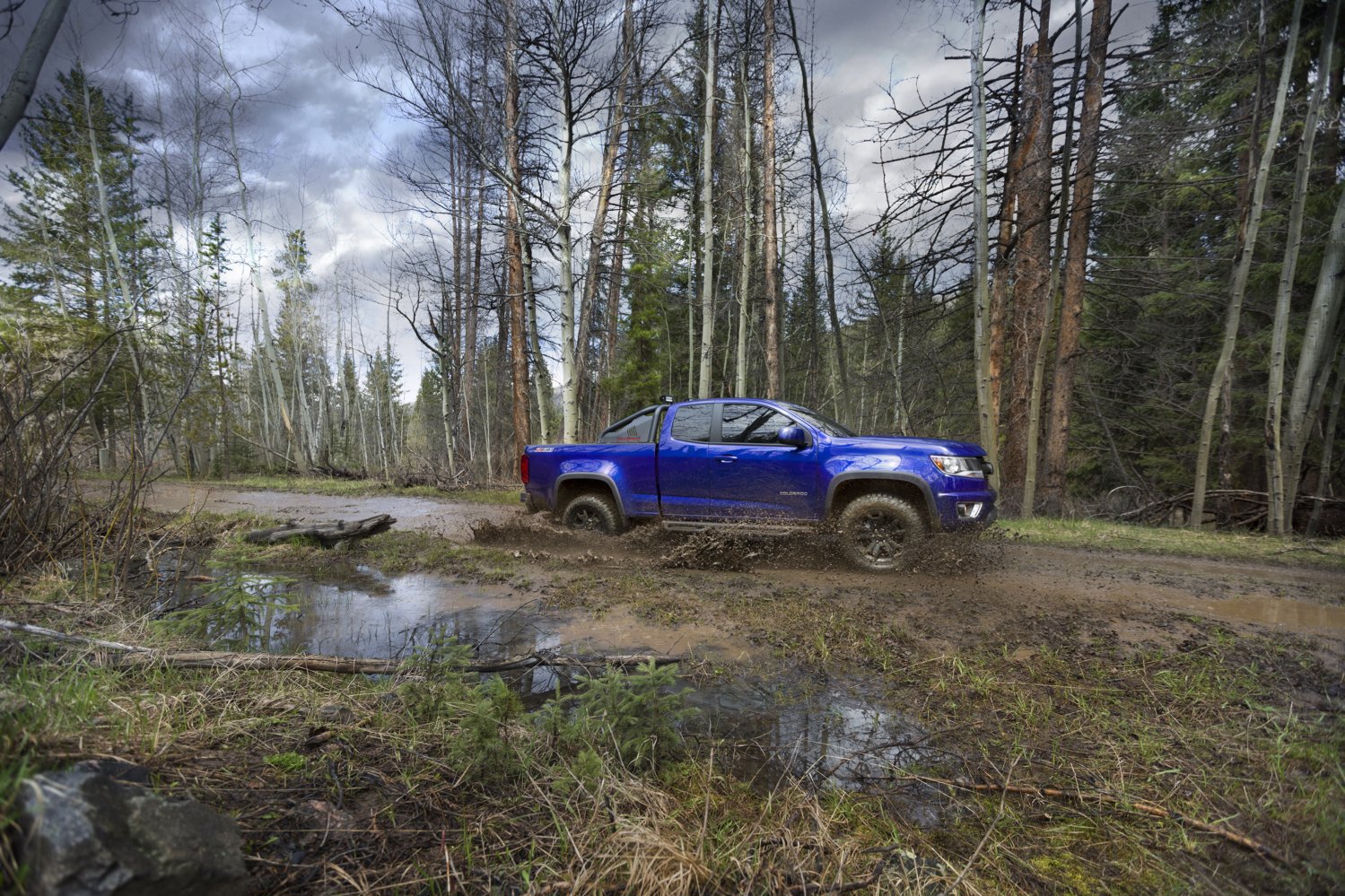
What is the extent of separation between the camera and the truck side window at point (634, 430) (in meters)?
6.90

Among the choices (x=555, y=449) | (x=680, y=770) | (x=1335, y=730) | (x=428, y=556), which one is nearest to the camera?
(x=680, y=770)

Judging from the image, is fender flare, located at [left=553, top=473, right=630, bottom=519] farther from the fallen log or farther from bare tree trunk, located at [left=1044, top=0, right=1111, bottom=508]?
bare tree trunk, located at [left=1044, top=0, right=1111, bottom=508]

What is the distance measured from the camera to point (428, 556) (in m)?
6.52

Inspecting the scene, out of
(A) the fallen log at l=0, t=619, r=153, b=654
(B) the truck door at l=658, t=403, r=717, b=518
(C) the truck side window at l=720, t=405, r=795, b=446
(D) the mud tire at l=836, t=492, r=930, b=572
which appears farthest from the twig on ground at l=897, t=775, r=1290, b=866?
(B) the truck door at l=658, t=403, r=717, b=518

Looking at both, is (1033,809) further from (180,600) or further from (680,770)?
(180,600)

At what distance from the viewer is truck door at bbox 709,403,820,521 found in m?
5.90

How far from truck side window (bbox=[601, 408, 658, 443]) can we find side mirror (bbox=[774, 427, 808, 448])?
176cm

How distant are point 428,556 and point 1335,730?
7223 millimetres

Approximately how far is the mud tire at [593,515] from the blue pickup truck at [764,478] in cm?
1

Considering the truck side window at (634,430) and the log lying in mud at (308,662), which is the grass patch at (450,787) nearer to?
the log lying in mud at (308,662)

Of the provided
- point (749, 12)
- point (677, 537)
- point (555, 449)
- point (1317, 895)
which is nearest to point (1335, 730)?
point (1317, 895)

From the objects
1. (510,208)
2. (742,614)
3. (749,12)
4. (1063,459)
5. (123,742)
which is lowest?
(742,614)

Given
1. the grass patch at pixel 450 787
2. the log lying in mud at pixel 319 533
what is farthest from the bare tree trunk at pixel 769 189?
the grass patch at pixel 450 787

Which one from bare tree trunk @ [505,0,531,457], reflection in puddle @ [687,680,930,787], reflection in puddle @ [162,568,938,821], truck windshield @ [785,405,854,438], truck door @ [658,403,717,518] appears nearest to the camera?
reflection in puddle @ [687,680,930,787]
